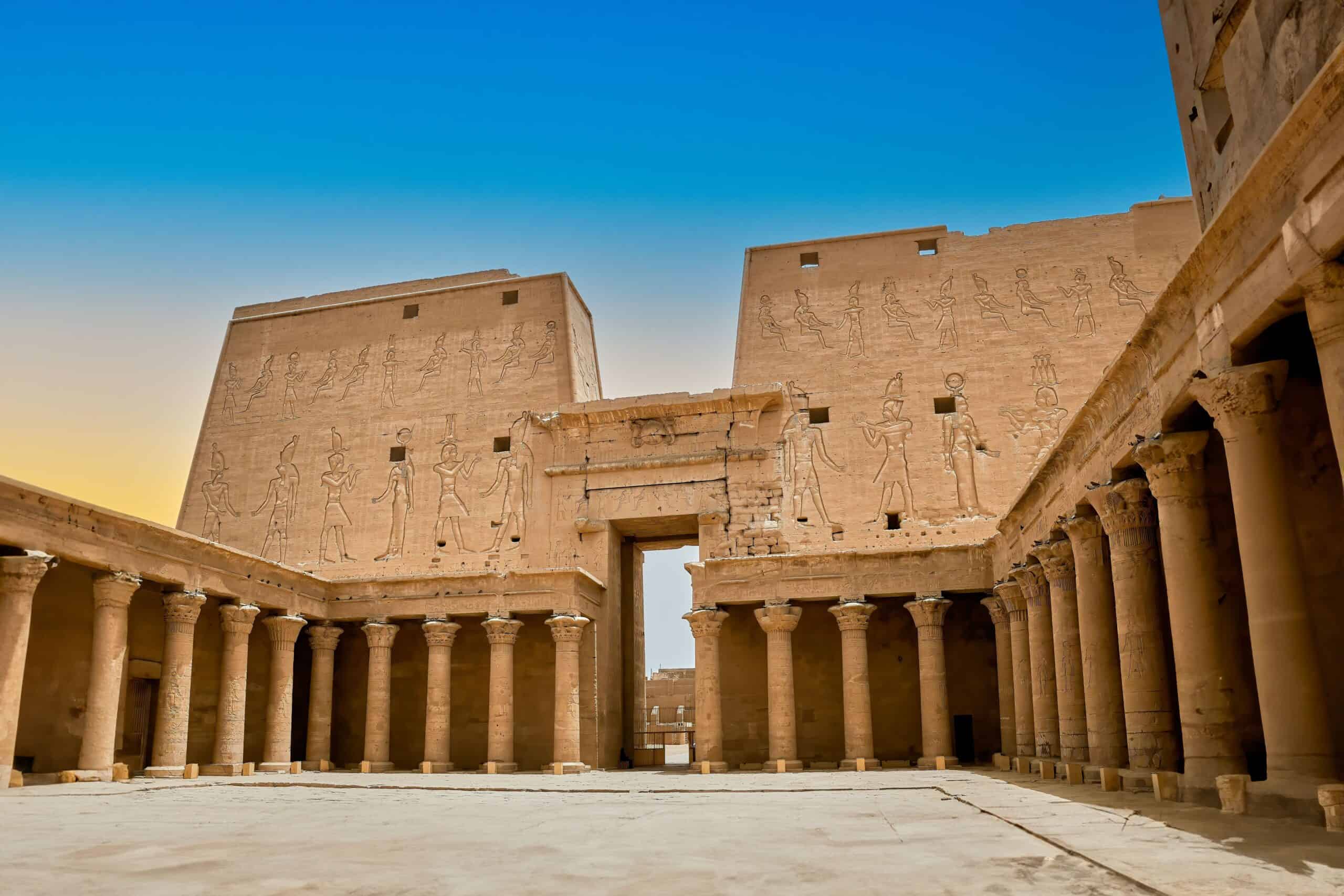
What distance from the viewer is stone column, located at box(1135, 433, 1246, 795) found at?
32.8ft

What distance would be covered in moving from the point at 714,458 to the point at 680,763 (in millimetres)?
7936

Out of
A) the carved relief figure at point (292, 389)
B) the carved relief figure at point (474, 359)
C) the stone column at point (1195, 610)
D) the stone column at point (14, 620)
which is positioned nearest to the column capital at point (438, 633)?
the carved relief figure at point (474, 359)

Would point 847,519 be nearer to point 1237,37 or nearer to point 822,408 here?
point 822,408

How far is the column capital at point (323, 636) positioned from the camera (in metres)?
22.1

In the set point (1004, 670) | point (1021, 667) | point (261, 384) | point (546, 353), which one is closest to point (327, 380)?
point (261, 384)

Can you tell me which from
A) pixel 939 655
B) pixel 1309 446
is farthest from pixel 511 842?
pixel 939 655

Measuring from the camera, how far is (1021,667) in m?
18.0

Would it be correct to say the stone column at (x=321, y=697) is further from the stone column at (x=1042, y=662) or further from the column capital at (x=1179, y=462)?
the column capital at (x=1179, y=462)

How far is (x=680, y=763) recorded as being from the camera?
2588 cm

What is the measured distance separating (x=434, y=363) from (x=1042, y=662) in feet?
57.8

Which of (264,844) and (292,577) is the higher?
(292,577)

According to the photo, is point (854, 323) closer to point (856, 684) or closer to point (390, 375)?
point (856, 684)

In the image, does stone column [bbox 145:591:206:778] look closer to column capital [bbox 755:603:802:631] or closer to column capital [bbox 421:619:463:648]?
column capital [bbox 421:619:463:648]

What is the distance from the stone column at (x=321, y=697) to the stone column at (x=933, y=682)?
478 inches
